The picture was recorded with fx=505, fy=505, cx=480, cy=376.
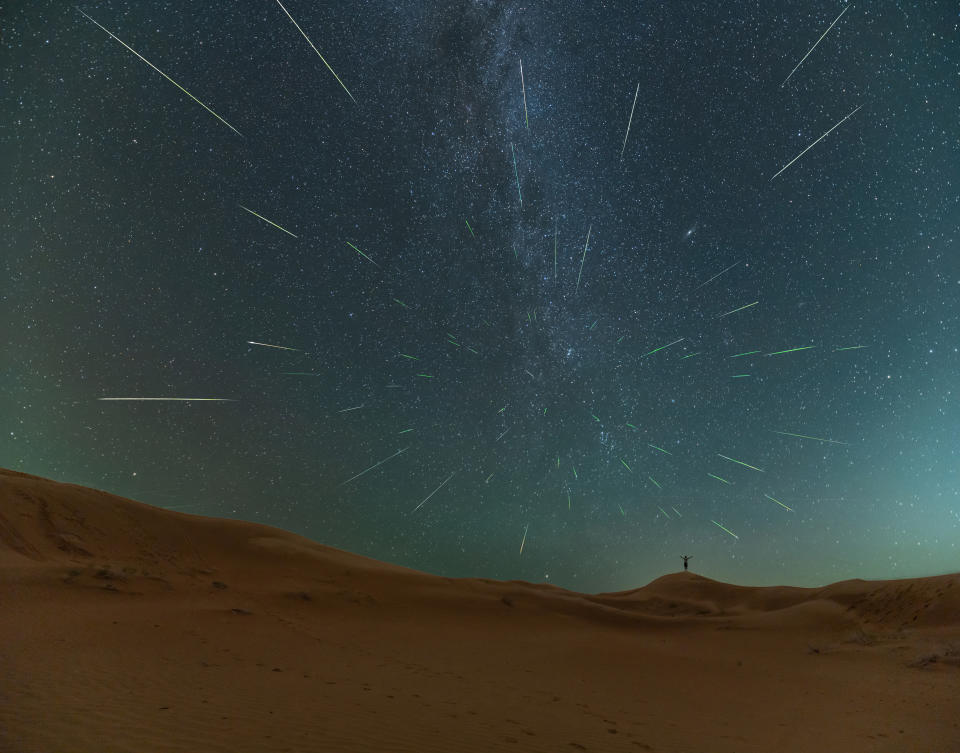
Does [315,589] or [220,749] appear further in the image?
[315,589]

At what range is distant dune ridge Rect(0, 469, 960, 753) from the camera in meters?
6.43

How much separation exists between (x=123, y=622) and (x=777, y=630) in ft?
83.0

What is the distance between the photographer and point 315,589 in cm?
1908

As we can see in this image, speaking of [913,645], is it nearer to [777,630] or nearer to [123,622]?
[777,630]

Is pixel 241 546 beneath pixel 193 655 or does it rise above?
above

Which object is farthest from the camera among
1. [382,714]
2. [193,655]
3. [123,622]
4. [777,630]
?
[777,630]

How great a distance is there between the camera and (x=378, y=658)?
37.2ft

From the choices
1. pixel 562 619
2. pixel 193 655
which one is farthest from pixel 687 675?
pixel 193 655

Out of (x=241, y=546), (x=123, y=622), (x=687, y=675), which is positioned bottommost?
(x=687, y=675)

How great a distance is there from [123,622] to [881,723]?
15.2 meters

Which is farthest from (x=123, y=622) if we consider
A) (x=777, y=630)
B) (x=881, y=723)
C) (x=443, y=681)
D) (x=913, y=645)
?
(x=777, y=630)

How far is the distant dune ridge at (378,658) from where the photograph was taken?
6434 millimetres

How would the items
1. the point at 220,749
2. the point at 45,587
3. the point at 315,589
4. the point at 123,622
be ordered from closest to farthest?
1. the point at 220,749
2. the point at 123,622
3. the point at 45,587
4. the point at 315,589

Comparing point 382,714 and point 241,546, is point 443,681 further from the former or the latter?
point 241,546
